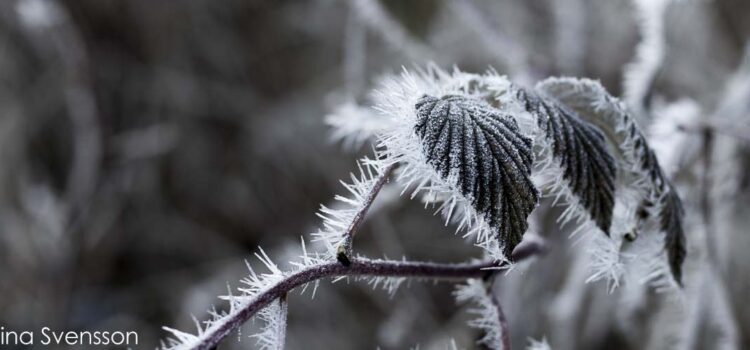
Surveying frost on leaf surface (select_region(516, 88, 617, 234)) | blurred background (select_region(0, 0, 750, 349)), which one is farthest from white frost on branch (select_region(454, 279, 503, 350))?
blurred background (select_region(0, 0, 750, 349))

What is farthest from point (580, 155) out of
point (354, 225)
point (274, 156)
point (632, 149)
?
Result: point (274, 156)

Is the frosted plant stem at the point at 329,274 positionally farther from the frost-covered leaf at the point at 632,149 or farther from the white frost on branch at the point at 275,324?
the frost-covered leaf at the point at 632,149

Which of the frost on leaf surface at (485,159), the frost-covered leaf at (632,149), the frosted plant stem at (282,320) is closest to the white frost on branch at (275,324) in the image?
the frosted plant stem at (282,320)

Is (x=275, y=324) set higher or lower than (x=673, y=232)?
lower

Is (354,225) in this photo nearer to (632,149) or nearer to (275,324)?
(275,324)

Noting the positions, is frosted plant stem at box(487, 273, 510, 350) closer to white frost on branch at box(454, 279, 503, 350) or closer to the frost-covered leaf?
white frost on branch at box(454, 279, 503, 350)

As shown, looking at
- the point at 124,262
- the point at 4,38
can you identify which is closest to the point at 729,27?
the point at 124,262
